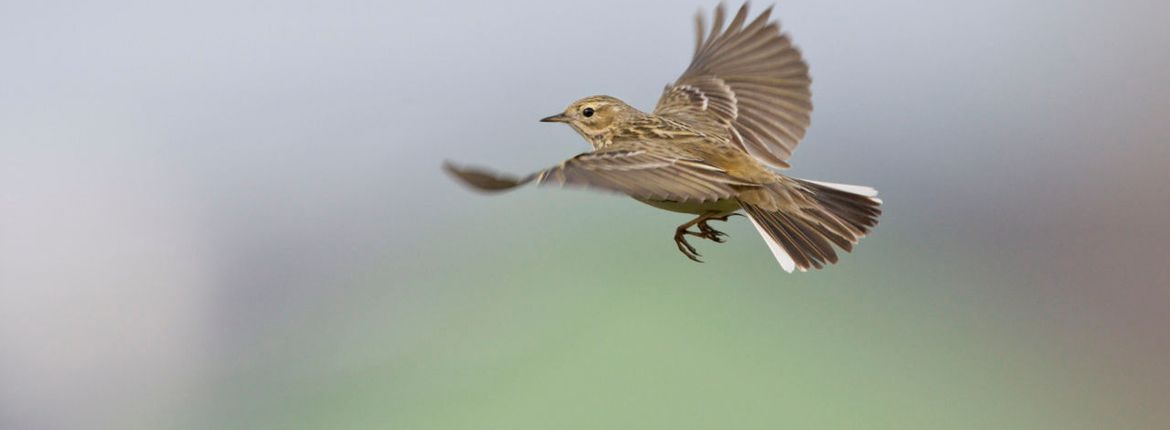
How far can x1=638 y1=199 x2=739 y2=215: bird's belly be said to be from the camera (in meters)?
3.30

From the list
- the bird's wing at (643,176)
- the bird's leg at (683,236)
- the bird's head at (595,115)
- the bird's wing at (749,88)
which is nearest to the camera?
the bird's wing at (643,176)

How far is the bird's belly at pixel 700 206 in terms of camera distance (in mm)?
3301

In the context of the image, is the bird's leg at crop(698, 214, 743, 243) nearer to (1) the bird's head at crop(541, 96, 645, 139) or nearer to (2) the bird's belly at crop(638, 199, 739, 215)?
(2) the bird's belly at crop(638, 199, 739, 215)

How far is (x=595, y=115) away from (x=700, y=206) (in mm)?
1057

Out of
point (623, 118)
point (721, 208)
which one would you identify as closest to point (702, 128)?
point (623, 118)

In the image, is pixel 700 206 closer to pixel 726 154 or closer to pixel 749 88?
pixel 726 154

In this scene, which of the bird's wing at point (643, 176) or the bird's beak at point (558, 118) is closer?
the bird's wing at point (643, 176)

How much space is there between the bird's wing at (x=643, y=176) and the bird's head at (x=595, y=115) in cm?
67

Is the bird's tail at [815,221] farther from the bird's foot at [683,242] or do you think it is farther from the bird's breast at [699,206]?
the bird's foot at [683,242]

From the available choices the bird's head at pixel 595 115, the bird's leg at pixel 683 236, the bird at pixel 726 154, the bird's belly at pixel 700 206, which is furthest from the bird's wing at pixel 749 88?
the bird's leg at pixel 683 236

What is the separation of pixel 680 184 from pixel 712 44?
260cm

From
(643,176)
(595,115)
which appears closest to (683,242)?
(643,176)

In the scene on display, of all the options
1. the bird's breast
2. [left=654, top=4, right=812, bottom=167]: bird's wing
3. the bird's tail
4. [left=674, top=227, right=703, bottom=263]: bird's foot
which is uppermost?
[left=654, top=4, right=812, bottom=167]: bird's wing

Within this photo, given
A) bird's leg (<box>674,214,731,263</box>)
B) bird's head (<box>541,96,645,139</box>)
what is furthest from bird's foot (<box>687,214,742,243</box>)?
bird's head (<box>541,96,645,139</box>)
